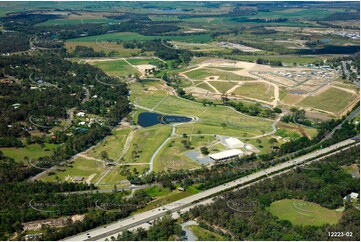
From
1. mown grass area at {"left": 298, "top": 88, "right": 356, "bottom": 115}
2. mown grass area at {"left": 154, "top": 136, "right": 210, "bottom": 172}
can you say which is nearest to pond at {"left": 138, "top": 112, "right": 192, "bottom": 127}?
mown grass area at {"left": 154, "top": 136, "right": 210, "bottom": 172}

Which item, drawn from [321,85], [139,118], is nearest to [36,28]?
[139,118]

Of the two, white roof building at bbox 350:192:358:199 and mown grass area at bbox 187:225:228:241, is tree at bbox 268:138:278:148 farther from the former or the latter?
mown grass area at bbox 187:225:228:241

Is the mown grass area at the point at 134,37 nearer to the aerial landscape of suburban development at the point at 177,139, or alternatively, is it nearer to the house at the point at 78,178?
the aerial landscape of suburban development at the point at 177,139

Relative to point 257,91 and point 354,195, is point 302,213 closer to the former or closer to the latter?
point 354,195

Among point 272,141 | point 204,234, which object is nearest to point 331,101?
point 272,141

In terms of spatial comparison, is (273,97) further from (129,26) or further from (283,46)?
(129,26)
